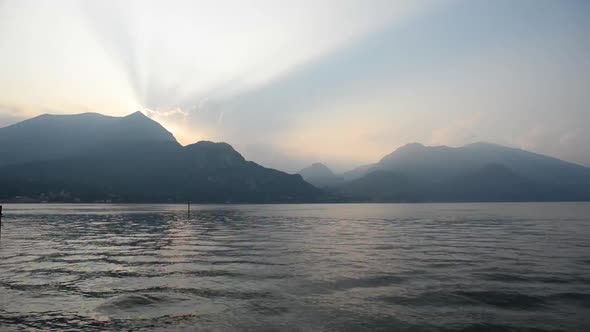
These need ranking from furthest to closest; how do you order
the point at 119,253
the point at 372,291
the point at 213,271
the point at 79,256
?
the point at 119,253 < the point at 79,256 < the point at 213,271 < the point at 372,291

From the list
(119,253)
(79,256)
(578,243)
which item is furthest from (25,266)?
(578,243)

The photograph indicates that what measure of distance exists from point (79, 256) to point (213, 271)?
16494mm

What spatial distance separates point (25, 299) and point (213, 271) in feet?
40.5

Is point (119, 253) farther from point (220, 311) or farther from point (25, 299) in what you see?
point (220, 311)

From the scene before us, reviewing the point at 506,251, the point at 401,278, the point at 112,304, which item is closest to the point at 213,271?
the point at 112,304

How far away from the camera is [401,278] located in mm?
26750

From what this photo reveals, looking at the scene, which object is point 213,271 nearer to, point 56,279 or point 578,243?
point 56,279

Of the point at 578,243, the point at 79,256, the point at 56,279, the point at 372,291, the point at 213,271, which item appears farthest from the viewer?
the point at 578,243

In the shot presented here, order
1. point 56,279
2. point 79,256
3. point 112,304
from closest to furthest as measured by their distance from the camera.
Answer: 1. point 112,304
2. point 56,279
3. point 79,256

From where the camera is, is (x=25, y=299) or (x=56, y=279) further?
(x=56, y=279)

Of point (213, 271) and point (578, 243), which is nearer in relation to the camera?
point (213, 271)

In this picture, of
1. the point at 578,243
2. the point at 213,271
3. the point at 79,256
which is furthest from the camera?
the point at 578,243

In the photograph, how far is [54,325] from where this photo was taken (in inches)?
647

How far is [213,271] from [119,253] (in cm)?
1587
